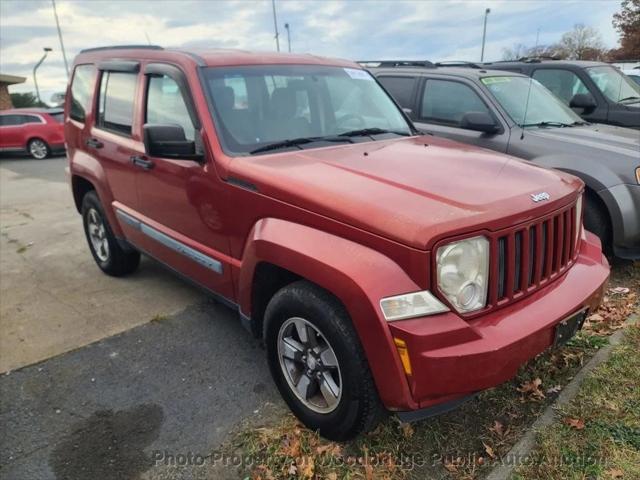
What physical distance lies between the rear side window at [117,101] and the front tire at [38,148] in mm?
14438

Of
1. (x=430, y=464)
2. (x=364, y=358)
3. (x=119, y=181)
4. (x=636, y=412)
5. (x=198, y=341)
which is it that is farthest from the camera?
(x=119, y=181)

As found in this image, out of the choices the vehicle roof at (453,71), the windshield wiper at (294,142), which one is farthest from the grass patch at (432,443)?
the vehicle roof at (453,71)

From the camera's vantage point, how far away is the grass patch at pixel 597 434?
2.28 metres

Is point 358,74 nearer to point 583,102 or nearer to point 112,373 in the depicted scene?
point 112,373

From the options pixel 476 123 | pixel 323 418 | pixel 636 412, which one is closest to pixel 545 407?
pixel 636 412

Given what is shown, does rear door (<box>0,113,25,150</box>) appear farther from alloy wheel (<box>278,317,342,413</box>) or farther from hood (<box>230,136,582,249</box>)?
alloy wheel (<box>278,317,342,413</box>)

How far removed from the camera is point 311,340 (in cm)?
253

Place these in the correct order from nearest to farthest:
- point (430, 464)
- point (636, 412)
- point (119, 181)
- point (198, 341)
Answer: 1. point (430, 464)
2. point (636, 412)
3. point (198, 341)
4. point (119, 181)

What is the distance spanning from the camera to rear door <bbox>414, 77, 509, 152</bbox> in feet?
16.9

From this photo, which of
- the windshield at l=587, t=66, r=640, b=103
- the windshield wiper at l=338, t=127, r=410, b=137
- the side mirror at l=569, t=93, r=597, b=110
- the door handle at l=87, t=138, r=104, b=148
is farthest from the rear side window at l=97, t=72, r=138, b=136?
the windshield at l=587, t=66, r=640, b=103

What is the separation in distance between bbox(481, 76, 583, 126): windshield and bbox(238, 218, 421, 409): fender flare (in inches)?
145

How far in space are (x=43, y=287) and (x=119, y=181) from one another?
61.3 inches

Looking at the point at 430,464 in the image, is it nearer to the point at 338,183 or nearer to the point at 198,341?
the point at 338,183

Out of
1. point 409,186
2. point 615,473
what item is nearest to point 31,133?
point 409,186
